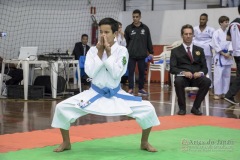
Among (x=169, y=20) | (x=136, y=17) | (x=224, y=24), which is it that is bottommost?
(x=224, y=24)

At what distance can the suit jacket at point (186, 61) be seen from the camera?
6.46 meters

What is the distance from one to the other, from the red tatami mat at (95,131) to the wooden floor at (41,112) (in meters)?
0.40

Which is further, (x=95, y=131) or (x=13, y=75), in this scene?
(x=13, y=75)

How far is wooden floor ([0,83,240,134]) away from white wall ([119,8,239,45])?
354 centimetres

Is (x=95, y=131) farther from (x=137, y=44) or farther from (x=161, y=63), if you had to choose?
(x=161, y=63)

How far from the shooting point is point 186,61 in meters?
6.48

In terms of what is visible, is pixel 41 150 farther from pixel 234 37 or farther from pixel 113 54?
pixel 234 37

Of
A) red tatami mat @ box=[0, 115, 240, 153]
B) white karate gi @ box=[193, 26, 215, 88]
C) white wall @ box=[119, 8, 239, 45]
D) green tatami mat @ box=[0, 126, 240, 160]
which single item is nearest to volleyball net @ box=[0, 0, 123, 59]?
white wall @ box=[119, 8, 239, 45]

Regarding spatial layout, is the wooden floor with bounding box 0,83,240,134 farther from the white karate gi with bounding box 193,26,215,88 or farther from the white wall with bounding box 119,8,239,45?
the white wall with bounding box 119,8,239,45

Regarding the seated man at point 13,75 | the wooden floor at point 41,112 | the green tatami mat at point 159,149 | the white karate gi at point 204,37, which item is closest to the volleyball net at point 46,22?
the seated man at point 13,75

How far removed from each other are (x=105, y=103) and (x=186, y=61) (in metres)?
2.91

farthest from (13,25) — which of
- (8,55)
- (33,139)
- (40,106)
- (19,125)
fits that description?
(33,139)

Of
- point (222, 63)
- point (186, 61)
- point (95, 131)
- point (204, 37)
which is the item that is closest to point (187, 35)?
point (186, 61)

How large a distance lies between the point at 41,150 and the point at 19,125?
64.0 inches
